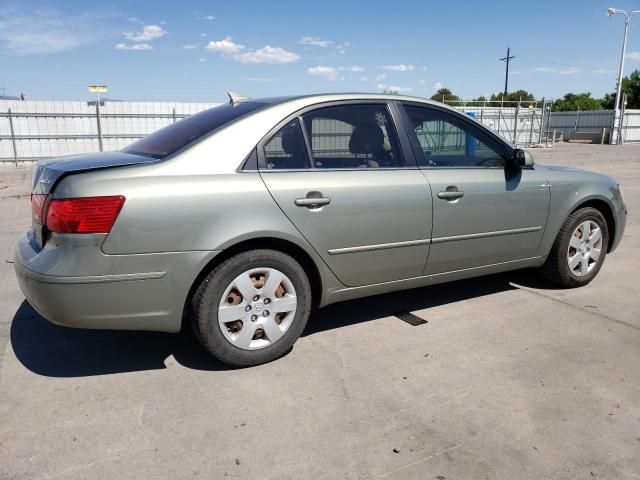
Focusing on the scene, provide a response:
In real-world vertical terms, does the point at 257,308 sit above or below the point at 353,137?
below

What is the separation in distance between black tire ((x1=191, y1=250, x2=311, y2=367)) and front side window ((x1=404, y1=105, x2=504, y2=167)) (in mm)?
1219

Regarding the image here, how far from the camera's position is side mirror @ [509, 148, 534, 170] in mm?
4000

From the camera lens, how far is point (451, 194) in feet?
12.2

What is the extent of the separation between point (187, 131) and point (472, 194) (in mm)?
1981

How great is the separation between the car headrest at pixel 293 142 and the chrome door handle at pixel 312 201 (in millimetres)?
312

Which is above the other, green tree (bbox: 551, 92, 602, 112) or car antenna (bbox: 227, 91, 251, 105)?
green tree (bbox: 551, 92, 602, 112)

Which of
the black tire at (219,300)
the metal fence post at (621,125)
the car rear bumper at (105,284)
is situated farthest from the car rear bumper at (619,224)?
the metal fence post at (621,125)

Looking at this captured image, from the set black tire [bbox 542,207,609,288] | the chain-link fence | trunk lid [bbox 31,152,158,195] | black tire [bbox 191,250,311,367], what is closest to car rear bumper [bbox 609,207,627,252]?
black tire [bbox 542,207,609,288]

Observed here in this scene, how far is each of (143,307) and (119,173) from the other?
2.33 ft

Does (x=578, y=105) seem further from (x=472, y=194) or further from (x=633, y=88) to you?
(x=472, y=194)

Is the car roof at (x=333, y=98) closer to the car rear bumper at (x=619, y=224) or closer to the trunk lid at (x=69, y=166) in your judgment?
the trunk lid at (x=69, y=166)

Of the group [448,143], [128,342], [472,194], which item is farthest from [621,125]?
[128,342]

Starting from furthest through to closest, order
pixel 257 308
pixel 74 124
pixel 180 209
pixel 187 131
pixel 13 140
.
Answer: pixel 74 124
pixel 13 140
pixel 187 131
pixel 257 308
pixel 180 209

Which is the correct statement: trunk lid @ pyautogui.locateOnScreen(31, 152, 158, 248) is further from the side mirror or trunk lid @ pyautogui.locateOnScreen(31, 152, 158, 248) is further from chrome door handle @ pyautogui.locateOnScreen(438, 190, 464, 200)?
the side mirror
